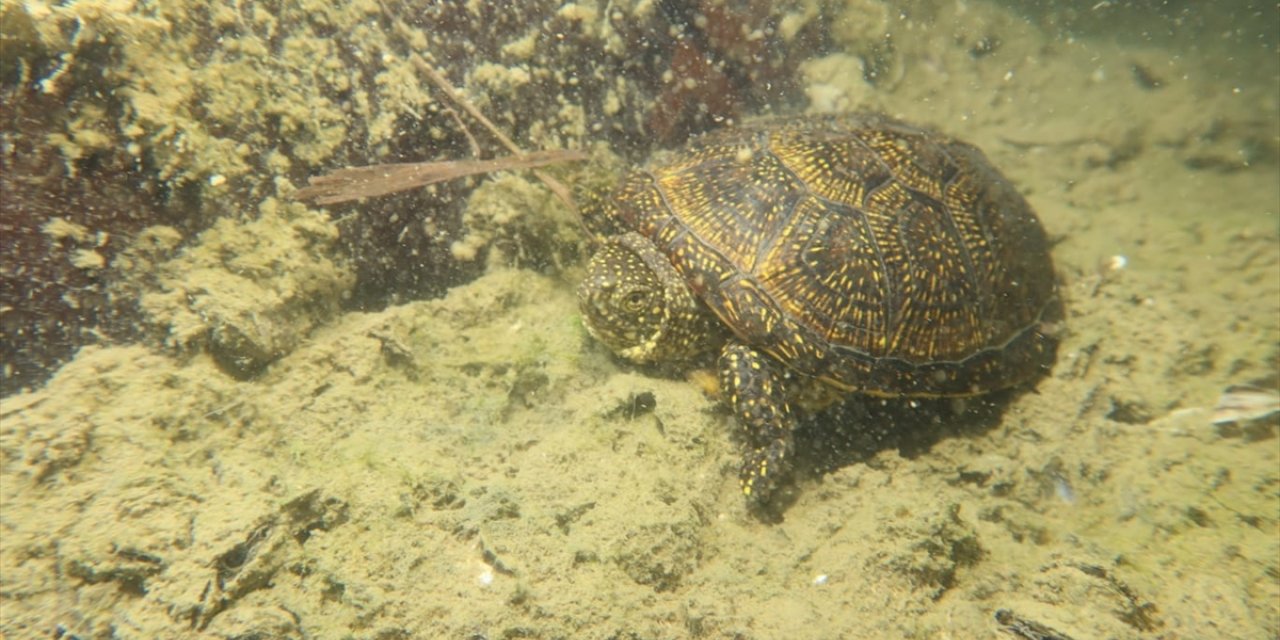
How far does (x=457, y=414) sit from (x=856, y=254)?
2573mm

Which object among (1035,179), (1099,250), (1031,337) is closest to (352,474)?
(1031,337)

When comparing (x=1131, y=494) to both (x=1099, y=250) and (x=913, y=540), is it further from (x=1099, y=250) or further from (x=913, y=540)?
(x=1099, y=250)

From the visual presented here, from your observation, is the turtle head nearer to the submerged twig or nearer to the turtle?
the turtle

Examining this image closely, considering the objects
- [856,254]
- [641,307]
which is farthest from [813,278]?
[641,307]

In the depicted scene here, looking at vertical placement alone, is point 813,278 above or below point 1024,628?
above

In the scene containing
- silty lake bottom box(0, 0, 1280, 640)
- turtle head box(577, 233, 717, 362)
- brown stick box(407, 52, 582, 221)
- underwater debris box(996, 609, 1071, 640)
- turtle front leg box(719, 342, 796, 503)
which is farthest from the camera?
brown stick box(407, 52, 582, 221)

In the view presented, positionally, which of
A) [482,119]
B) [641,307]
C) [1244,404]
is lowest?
[1244,404]

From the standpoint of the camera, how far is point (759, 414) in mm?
2986

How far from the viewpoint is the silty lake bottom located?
7.04 ft

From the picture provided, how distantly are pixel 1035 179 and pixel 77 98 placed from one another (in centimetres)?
847

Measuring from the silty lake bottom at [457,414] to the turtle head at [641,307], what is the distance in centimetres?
21

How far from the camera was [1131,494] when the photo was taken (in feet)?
9.40

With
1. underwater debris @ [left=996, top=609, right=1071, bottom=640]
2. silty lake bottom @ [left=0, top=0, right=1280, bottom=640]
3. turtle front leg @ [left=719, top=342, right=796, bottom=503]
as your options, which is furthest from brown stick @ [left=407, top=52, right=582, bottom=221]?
underwater debris @ [left=996, top=609, right=1071, bottom=640]

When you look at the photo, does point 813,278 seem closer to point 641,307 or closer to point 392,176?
point 641,307
